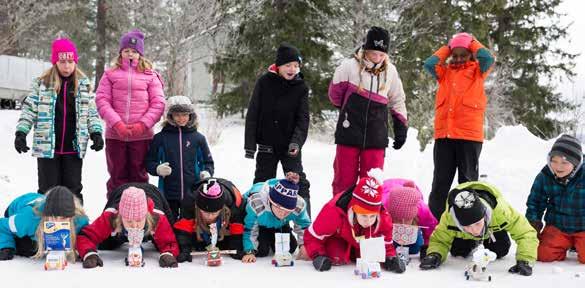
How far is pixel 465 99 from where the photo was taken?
5.42 m

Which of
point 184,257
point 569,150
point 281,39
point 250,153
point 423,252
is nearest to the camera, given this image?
point 184,257

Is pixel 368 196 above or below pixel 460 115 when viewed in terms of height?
below

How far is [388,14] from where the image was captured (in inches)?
556

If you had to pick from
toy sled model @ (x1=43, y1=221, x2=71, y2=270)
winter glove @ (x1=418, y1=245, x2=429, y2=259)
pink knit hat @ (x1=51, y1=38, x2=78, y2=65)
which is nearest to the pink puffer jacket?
pink knit hat @ (x1=51, y1=38, x2=78, y2=65)

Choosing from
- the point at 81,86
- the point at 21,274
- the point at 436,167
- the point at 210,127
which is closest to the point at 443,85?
the point at 436,167

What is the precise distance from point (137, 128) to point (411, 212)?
2.45 metres

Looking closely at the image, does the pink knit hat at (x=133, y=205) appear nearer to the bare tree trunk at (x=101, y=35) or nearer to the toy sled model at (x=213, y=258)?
the toy sled model at (x=213, y=258)

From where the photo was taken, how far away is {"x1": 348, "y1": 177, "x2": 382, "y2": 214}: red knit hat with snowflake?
425cm

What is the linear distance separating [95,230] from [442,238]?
2.56 metres

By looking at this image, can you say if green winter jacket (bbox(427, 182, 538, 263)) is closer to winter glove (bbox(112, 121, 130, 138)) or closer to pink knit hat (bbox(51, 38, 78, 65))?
winter glove (bbox(112, 121, 130, 138))

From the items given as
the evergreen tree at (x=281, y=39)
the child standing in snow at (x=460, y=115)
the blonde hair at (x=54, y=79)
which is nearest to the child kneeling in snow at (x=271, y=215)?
the child standing in snow at (x=460, y=115)

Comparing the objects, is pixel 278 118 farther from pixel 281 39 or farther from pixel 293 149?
pixel 281 39

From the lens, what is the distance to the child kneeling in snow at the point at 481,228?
4.25 meters

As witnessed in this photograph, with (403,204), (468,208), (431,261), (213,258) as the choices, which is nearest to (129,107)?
(213,258)
